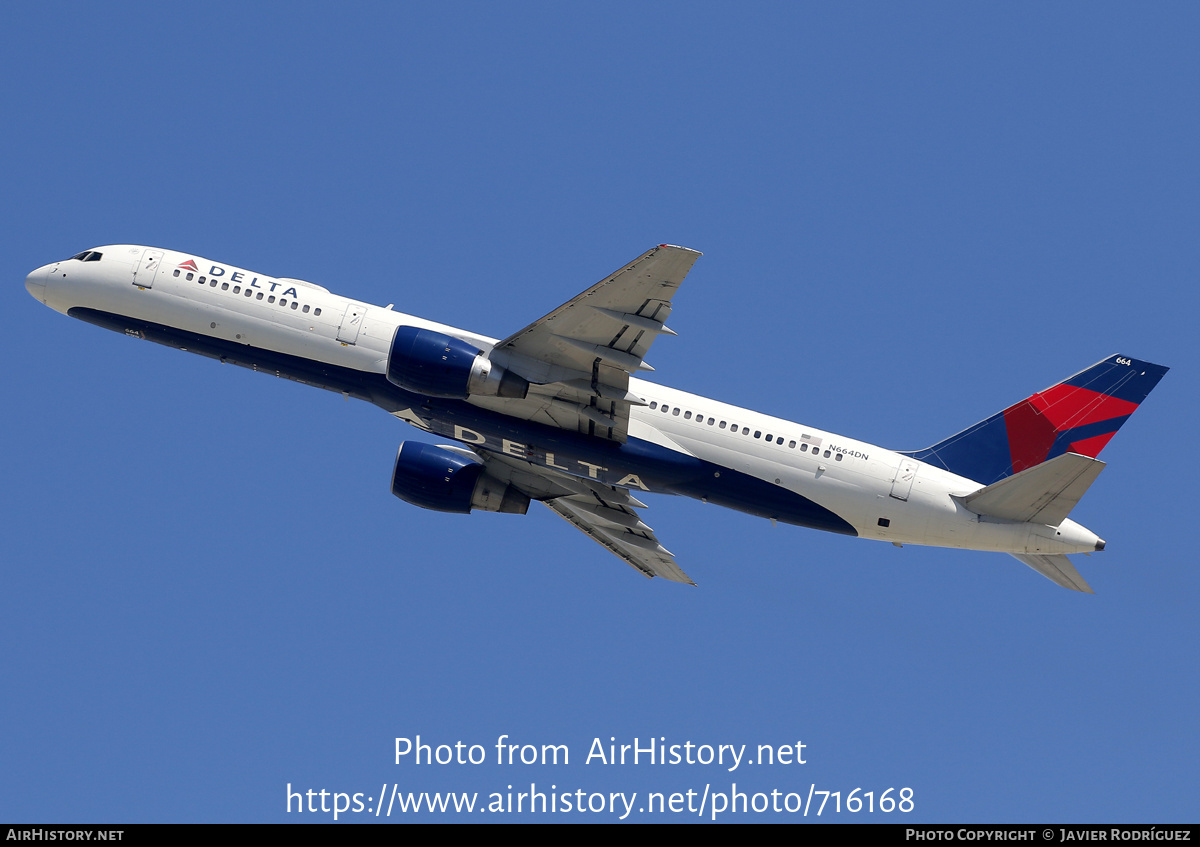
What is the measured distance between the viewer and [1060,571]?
4316 cm

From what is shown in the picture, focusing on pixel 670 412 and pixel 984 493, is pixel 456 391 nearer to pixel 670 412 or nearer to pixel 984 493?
pixel 670 412

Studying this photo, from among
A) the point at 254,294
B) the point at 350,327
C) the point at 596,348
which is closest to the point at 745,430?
the point at 596,348

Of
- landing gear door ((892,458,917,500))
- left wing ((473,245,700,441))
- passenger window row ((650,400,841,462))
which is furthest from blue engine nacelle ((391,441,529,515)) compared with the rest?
landing gear door ((892,458,917,500))

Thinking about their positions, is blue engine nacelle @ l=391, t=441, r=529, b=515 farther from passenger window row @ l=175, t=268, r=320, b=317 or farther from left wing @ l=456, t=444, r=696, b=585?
passenger window row @ l=175, t=268, r=320, b=317

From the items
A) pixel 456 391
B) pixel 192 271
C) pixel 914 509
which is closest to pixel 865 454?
pixel 914 509

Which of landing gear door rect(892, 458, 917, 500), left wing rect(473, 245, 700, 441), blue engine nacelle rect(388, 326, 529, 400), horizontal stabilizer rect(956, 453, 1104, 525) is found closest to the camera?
left wing rect(473, 245, 700, 441)

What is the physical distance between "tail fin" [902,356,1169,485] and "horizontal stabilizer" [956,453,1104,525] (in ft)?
9.66

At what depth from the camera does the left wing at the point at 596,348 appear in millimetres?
38094

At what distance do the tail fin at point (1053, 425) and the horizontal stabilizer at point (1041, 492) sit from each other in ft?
9.66

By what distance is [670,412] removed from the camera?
145ft

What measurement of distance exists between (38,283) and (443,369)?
18854mm

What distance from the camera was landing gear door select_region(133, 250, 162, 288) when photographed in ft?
150

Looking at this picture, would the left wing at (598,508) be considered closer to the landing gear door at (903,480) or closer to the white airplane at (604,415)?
the white airplane at (604,415)

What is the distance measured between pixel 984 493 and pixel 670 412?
11.4 m
